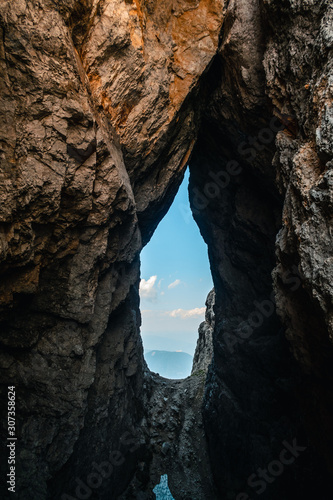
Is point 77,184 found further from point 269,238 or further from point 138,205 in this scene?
point 269,238

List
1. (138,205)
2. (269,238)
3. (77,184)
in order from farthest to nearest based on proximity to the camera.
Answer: (269,238) → (138,205) → (77,184)

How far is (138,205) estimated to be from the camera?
9.62m

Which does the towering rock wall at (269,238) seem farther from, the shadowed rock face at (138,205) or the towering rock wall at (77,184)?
the towering rock wall at (77,184)

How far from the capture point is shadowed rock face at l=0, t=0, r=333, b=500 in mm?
4789

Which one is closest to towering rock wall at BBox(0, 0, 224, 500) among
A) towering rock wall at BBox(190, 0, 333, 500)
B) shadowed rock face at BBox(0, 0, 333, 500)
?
→ shadowed rock face at BBox(0, 0, 333, 500)

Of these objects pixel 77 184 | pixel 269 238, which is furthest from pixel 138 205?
pixel 269 238

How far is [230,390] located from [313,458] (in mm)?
6067

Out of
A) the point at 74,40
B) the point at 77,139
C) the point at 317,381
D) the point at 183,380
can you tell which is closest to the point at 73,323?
the point at 77,139

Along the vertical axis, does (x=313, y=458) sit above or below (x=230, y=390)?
below

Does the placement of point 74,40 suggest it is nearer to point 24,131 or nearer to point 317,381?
point 24,131

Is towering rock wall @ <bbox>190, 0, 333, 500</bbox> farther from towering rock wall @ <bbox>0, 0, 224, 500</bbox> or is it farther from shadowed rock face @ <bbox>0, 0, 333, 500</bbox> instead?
towering rock wall @ <bbox>0, 0, 224, 500</bbox>

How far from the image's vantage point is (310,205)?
4.38 metres

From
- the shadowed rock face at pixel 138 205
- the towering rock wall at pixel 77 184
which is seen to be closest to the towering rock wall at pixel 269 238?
the shadowed rock face at pixel 138 205

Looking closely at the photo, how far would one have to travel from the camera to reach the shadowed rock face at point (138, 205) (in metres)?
4.79
